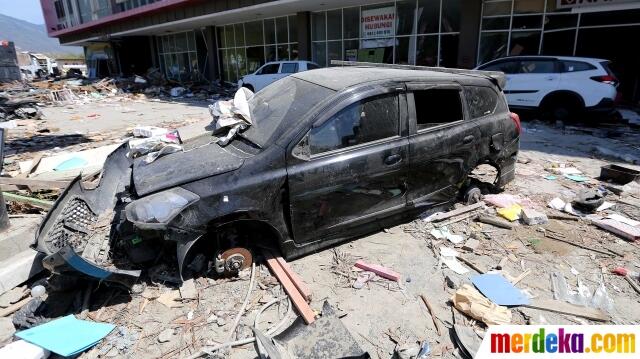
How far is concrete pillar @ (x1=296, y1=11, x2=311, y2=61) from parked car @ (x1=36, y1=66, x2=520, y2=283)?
1529cm

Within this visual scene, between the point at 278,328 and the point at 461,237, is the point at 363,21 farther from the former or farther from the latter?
the point at 278,328

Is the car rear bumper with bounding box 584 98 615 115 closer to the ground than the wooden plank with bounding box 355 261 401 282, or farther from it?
farther from it

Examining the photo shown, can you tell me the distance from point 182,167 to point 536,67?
10442mm

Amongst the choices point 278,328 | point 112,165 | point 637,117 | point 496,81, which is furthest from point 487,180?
point 637,117

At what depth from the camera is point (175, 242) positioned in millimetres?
2982

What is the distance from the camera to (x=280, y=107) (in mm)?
3771

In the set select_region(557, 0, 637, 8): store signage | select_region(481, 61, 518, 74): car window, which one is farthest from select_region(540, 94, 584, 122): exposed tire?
select_region(557, 0, 637, 8): store signage

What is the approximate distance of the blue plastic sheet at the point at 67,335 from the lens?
8.59ft

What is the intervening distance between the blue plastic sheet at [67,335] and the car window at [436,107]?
3.38 meters

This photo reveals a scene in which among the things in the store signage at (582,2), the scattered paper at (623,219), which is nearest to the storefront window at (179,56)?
the store signage at (582,2)

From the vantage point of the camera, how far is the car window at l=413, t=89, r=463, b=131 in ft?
13.0

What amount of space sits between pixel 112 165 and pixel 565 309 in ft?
14.9

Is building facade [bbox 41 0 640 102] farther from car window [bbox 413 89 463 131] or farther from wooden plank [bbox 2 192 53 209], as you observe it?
wooden plank [bbox 2 192 53 209]

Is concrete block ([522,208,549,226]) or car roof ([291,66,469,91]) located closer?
car roof ([291,66,469,91])
